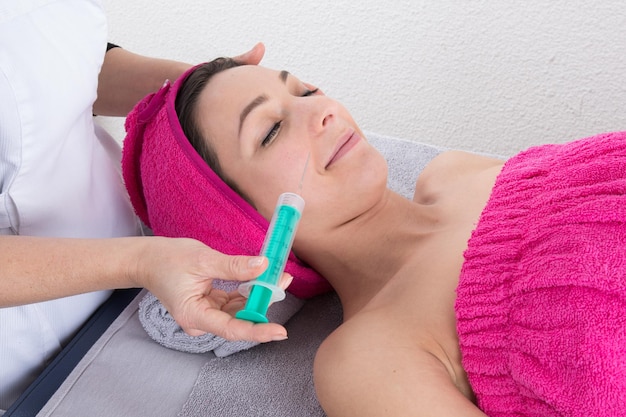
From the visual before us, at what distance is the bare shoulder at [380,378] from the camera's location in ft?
3.11

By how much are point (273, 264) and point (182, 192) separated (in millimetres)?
415

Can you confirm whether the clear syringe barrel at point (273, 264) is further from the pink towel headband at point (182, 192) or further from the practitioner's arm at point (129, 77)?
the practitioner's arm at point (129, 77)

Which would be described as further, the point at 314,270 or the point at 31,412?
the point at 314,270

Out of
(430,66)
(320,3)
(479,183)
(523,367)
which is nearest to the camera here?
(523,367)

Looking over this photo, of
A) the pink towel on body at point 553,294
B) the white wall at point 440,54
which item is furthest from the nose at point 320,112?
the white wall at point 440,54

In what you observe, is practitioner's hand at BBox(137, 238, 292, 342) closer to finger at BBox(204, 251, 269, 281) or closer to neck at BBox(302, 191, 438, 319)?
finger at BBox(204, 251, 269, 281)

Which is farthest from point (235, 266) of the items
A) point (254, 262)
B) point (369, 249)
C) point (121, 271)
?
point (369, 249)

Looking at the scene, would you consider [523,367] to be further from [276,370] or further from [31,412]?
[31,412]

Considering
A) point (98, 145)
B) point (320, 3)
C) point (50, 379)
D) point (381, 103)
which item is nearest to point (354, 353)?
point (50, 379)

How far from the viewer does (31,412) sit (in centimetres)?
117

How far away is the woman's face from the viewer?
1.16 metres

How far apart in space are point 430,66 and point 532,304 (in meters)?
1.31

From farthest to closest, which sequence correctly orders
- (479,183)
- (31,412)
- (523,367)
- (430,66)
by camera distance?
(430,66) → (479,183) → (31,412) → (523,367)

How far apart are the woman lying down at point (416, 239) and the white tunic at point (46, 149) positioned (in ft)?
0.40
